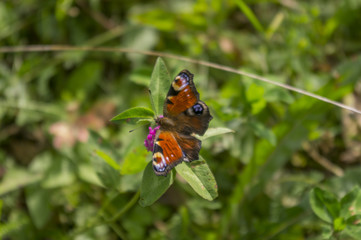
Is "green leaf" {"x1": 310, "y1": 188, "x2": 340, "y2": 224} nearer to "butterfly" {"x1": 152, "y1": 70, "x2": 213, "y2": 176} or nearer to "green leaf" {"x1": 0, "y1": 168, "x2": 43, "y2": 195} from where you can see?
"butterfly" {"x1": 152, "y1": 70, "x2": 213, "y2": 176}

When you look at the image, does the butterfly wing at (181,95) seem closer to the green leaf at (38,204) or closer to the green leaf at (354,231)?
the green leaf at (354,231)

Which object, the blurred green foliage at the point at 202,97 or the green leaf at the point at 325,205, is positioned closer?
the green leaf at the point at 325,205

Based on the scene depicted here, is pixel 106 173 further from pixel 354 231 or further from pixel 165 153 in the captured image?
pixel 354 231

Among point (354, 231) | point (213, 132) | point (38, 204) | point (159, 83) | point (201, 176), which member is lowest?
point (354, 231)

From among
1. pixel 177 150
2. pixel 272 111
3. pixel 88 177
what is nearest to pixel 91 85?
pixel 88 177

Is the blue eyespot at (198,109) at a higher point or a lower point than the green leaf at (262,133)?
higher

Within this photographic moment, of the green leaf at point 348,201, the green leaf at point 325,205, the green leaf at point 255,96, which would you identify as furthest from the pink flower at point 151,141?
the green leaf at point 348,201

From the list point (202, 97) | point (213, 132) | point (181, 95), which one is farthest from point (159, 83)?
point (202, 97)
